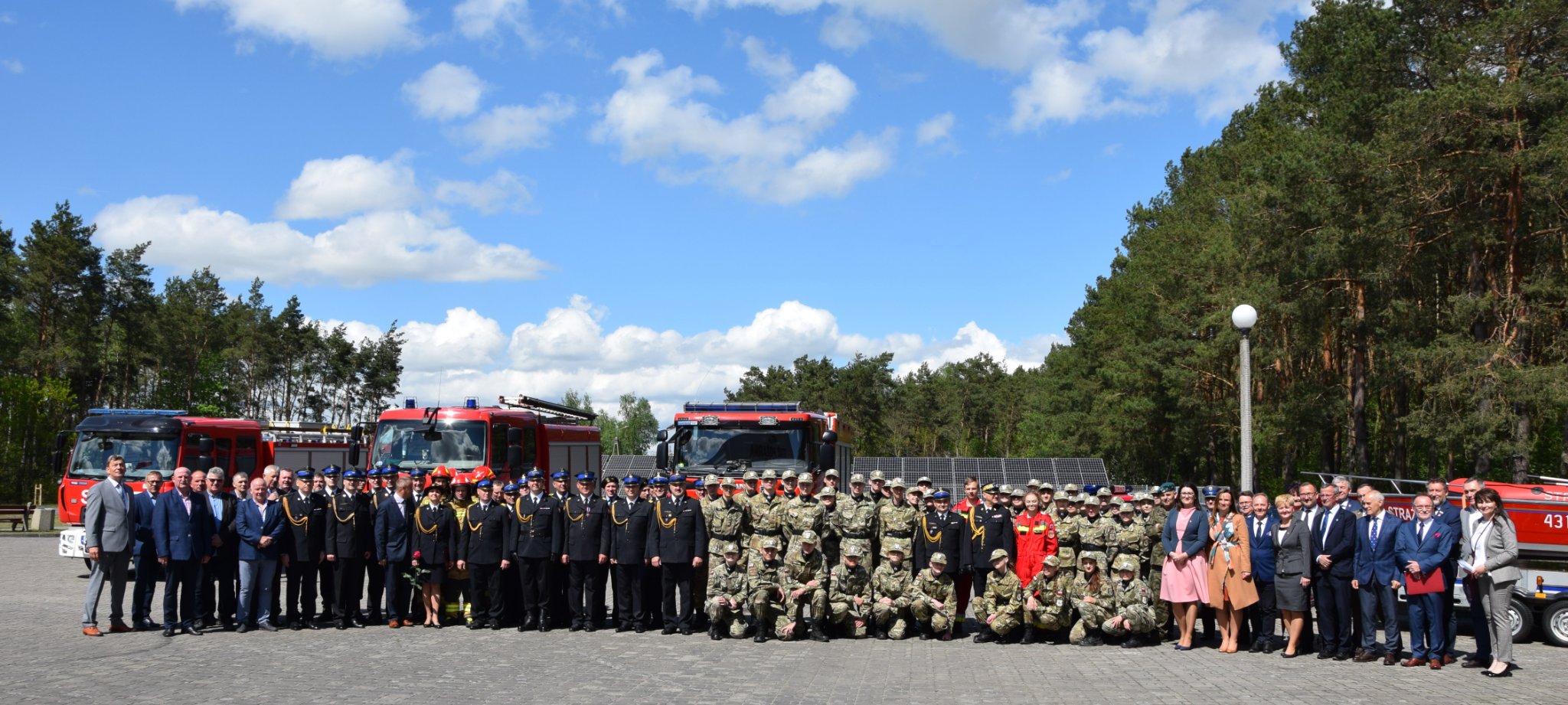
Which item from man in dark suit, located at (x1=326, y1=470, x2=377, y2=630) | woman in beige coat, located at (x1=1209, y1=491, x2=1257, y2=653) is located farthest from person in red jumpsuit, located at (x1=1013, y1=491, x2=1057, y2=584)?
man in dark suit, located at (x1=326, y1=470, x2=377, y2=630)

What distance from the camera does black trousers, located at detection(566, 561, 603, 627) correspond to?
13.1 meters

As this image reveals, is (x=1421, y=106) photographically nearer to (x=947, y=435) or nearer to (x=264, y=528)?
(x=264, y=528)

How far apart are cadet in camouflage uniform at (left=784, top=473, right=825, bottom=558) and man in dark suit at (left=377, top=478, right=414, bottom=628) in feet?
13.6

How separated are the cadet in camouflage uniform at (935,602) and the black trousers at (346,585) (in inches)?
237

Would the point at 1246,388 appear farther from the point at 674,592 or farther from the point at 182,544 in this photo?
the point at 182,544

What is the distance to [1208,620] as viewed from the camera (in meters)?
12.6

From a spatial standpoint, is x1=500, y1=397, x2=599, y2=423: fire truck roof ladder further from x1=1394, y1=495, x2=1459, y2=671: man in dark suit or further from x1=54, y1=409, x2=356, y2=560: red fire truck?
x1=1394, y1=495, x2=1459, y2=671: man in dark suit

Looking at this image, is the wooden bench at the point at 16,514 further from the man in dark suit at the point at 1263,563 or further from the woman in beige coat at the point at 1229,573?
the man in dark suit at the point at 1263,563

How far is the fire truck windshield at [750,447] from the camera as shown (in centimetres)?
1794

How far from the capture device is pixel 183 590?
12.5m

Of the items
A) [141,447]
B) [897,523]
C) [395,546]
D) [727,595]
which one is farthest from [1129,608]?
[141,447]

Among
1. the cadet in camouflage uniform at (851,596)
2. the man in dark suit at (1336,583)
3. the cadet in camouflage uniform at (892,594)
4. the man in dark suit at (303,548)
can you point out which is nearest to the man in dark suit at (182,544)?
the man in dark suit at (303,548)

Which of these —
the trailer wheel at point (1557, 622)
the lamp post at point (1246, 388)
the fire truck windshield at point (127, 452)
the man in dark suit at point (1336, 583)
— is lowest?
the trailer wheel at point (1557, 622)

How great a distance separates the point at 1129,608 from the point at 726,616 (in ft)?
13.4
